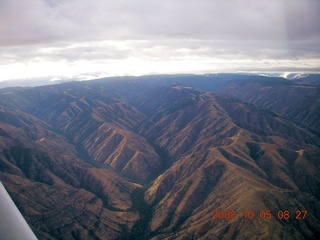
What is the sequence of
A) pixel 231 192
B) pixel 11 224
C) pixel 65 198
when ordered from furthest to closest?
pixel 65 198 → pixel 231 192 → pixel 11 224

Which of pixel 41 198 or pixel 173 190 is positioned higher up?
pixel 41 198

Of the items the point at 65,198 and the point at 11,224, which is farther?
the point at 65,198

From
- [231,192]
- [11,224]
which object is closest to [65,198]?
[231,192]

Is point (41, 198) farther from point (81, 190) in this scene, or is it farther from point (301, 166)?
point (301, 166)

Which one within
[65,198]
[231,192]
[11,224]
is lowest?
[231,192]

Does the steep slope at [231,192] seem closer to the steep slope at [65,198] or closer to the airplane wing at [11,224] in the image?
the steep slope at [65,198]

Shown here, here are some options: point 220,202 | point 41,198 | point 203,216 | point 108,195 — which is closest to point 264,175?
point 220,202

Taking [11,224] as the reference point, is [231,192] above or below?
below

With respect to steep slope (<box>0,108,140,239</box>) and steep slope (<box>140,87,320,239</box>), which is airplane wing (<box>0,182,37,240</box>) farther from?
steep slope (<box>0,108,140,239</box>)

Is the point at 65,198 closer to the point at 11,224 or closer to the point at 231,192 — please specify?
the point at 231,192
